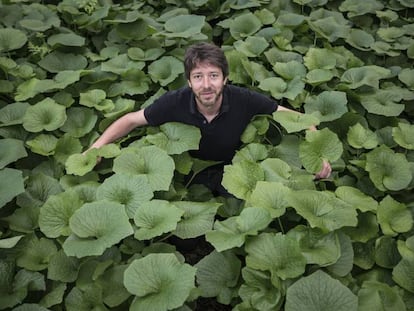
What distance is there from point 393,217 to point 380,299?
584 millimetres

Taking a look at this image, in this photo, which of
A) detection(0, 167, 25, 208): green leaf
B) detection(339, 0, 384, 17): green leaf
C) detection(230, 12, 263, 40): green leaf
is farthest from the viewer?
detection(339, 0, 384, 17): green leaf

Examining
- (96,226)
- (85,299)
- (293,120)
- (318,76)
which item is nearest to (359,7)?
(318,76)

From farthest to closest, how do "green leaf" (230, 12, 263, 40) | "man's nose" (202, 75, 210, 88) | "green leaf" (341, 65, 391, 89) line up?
"green leaf" (230, 12, 263, 40), "green leaf" (341, 65, 391, 89), "man's nose" (202, 75, 210, 88)

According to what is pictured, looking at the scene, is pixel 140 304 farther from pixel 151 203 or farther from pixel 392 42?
pixel 392 42

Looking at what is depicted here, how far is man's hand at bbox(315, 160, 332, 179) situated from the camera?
8.44 ft

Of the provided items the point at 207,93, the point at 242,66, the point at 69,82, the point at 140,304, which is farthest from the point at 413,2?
the point at 140,304

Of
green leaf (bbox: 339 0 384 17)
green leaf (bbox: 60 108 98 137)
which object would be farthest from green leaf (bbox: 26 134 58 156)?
green leaf (bbox: 339 0 384 17)

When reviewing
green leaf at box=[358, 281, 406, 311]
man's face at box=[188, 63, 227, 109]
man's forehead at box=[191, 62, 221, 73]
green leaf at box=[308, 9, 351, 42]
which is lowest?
green leaf at box=[358, 281, 406, 311]

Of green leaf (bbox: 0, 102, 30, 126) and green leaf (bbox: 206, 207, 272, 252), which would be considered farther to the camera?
green leaf (bbox: 0, 102, 30, 126)

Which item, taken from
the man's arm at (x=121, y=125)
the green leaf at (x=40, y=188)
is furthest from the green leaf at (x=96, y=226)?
the man's arm at (x=121, y=125)

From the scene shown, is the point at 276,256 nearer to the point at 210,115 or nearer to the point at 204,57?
the point at 210,115

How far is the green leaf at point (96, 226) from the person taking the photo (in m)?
2.06

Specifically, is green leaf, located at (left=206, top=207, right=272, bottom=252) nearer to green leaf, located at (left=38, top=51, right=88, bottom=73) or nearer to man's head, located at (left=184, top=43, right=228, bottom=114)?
man's head, located at (left=184, top=43, right=228, bottom=114)

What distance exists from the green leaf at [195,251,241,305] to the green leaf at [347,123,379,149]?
127 cm
